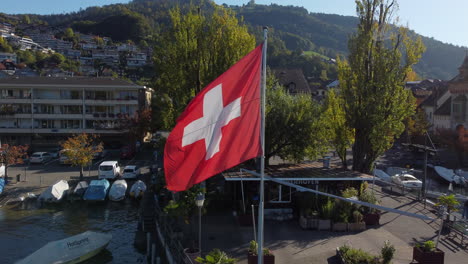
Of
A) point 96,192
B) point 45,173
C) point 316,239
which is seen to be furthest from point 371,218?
point 45,173

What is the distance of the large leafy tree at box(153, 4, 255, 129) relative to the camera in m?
28.3

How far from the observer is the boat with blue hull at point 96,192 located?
30.5m

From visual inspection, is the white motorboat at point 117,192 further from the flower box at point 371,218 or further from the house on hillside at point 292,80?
the house on hillside at point 292,80

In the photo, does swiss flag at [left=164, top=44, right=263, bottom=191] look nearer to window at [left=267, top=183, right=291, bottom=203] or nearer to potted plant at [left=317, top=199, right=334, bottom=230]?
potted plant at [left=317, top=199, right=334, bottom=230]

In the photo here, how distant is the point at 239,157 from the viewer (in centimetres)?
850

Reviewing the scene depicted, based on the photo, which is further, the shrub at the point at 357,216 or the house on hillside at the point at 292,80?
the house on hillside at the point at 292,80

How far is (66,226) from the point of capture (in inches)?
1004

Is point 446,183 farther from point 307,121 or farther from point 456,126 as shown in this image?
point 307,121

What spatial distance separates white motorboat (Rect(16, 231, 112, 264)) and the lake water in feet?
2.44

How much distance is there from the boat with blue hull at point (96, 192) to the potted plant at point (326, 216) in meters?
17.7

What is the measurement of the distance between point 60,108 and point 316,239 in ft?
157

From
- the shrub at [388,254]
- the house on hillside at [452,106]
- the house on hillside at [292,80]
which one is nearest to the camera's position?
the shrub at [388,254]

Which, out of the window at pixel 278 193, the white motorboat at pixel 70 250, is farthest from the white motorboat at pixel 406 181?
the white motorboat at pixel 70 250

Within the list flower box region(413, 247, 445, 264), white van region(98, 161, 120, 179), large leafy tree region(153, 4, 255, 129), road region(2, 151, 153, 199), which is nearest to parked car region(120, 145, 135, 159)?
road region(2, 151, 153, 199)
